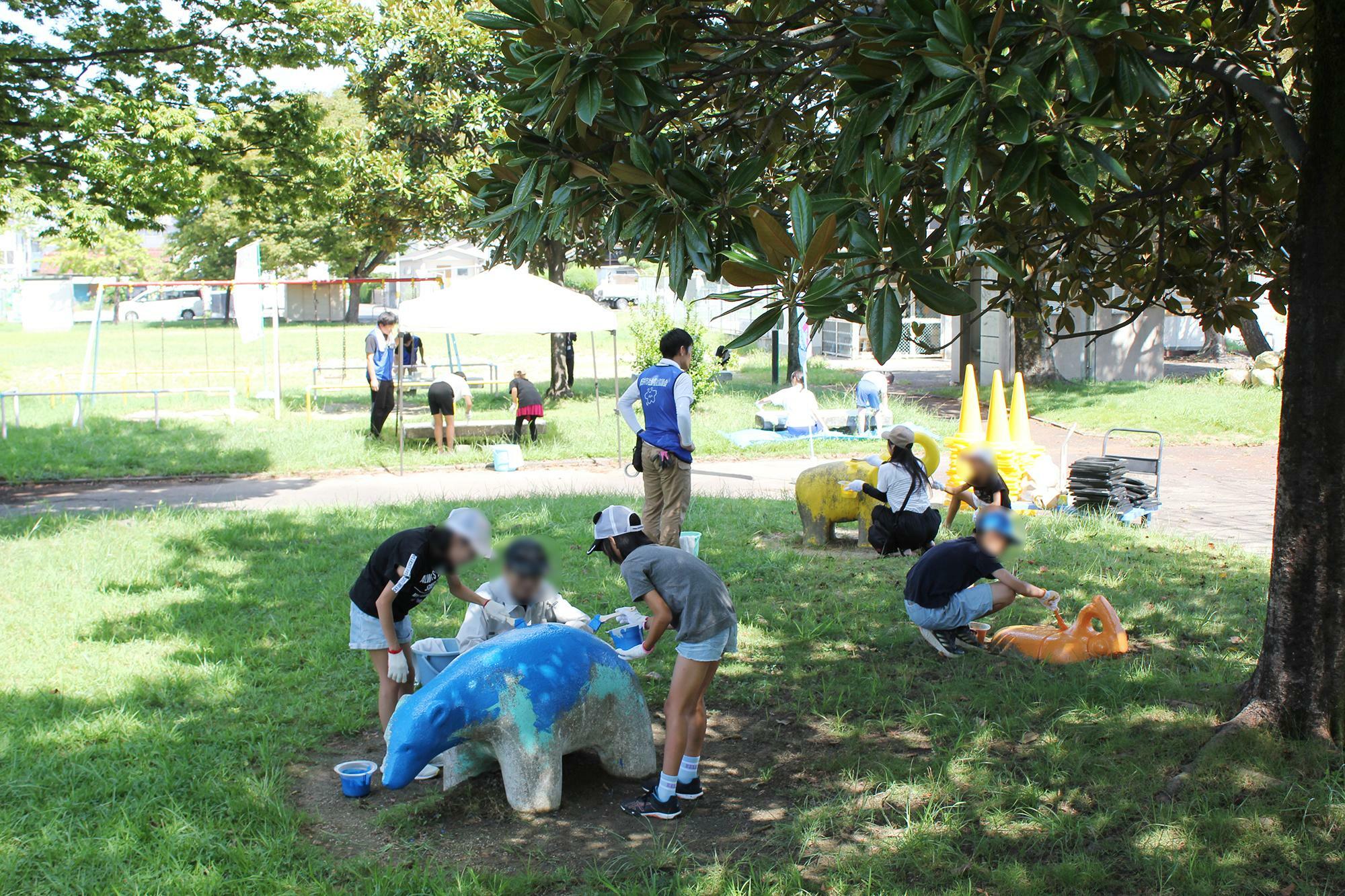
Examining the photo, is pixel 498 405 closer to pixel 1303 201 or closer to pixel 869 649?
pixel 869 649

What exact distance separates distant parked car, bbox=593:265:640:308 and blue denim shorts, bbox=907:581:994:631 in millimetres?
43683

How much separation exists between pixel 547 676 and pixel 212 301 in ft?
217

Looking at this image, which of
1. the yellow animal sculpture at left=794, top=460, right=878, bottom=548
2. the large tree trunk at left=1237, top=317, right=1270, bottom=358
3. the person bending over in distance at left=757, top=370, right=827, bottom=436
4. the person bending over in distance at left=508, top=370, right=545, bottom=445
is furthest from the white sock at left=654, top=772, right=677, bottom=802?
the large tree trunk at left=1237, top=317, right=1270, bottom=358

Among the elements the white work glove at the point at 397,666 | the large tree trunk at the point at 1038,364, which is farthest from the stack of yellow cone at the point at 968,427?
the large tree trunk at the point at 1038,364

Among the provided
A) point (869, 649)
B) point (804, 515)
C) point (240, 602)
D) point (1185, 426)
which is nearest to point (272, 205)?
point (240, 602)

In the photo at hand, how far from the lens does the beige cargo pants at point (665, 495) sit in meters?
8.20

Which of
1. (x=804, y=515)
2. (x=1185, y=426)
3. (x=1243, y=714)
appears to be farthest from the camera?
(x=1185, y=426)

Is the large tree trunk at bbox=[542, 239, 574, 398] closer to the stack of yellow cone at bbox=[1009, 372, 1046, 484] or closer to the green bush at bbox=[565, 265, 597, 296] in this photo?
the stack of yellow cone at bbox=[1009, 372, 1046, 484]

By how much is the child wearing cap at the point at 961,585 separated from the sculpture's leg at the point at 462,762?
270cm

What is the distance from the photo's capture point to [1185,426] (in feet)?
56.2

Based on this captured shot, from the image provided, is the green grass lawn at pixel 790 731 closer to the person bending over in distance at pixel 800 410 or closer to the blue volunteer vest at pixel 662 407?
the blue volunteer vest at pixel 662 407

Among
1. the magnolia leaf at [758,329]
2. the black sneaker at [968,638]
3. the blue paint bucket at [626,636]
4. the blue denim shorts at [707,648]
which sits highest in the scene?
the magnolia leaf at [758,329]

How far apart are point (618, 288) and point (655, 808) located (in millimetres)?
52290

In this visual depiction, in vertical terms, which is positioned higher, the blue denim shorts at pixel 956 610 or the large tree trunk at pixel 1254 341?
the large tree trunk at pixel 1254 341
